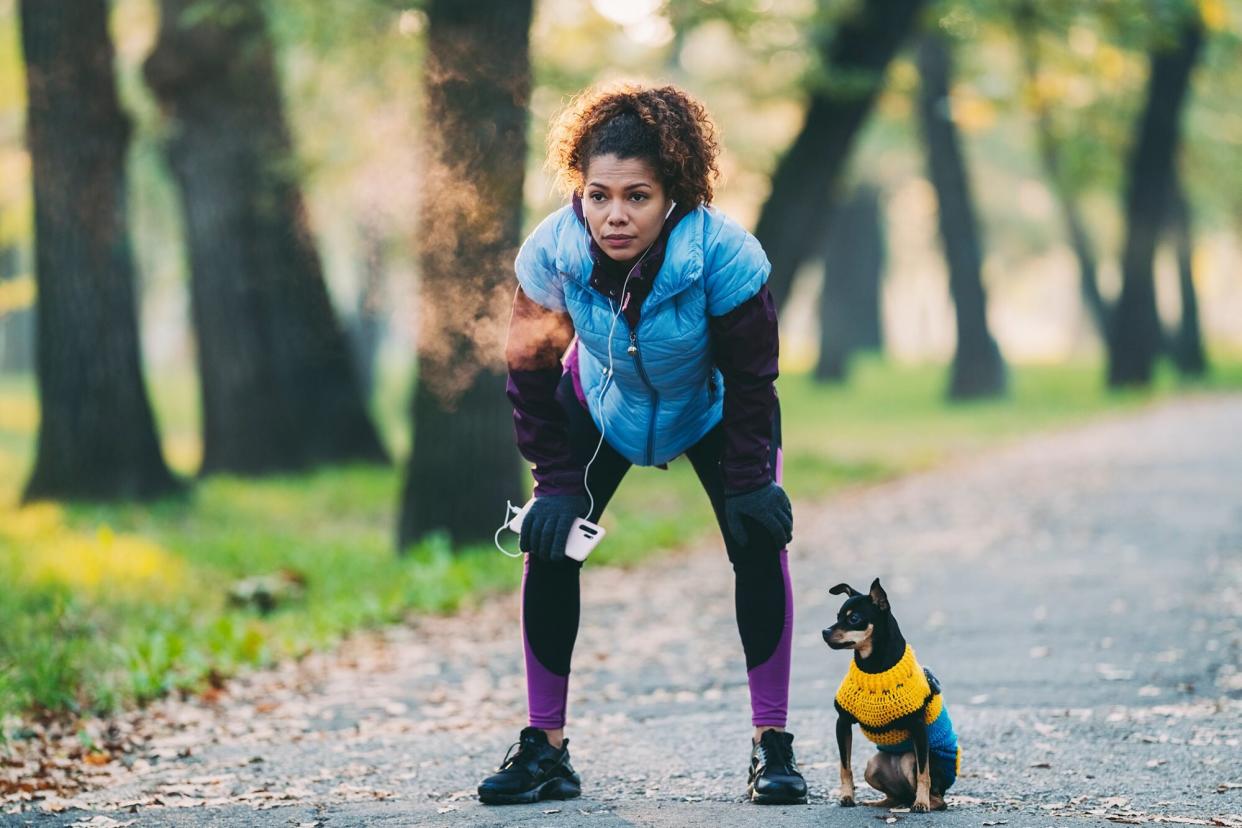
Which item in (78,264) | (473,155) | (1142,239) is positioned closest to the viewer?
(473,155)

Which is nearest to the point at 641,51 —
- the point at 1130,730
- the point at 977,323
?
the point at 977,323

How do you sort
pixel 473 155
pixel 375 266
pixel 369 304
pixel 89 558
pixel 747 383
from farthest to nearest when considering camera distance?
pixel 369 304, pixel 375 266, pixel 473 155, pixel 89 558, pixel 747 383

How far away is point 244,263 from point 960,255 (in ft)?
42.1

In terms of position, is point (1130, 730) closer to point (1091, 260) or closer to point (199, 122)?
point (199, 122)

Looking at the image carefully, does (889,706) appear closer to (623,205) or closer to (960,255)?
(623,205)

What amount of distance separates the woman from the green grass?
2.51m

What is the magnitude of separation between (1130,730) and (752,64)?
52.3ft

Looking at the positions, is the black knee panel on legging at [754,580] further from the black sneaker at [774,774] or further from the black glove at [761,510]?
A: the black sneaker at [774,774]

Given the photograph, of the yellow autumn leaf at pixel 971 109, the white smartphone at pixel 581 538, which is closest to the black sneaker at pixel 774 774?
the white smartphone at pixel 581 538

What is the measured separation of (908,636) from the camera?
7.06 metres

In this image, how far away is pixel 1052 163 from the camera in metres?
26.1

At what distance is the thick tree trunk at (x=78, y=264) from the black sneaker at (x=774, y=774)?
8.74 m

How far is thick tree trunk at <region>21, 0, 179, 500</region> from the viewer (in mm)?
11547

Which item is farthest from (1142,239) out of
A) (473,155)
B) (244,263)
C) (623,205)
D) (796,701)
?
(623,205)
